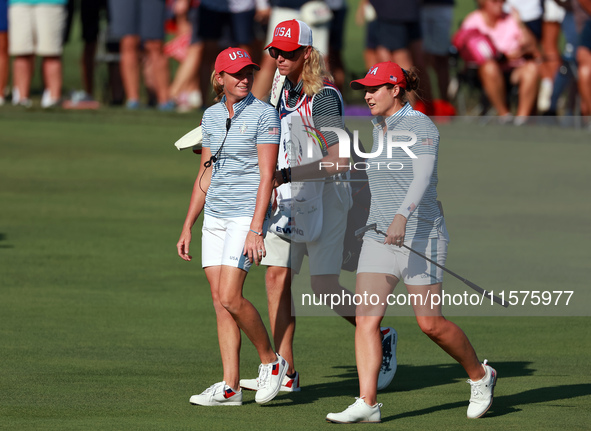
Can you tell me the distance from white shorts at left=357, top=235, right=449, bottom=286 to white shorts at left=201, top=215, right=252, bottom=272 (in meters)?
0.68

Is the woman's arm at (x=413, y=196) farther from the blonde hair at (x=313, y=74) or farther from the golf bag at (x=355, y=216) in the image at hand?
the blonde hair at (x=313, y=74)

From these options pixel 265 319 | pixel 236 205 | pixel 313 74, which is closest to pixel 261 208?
pixel 236 205

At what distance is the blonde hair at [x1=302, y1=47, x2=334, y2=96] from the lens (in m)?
7.61

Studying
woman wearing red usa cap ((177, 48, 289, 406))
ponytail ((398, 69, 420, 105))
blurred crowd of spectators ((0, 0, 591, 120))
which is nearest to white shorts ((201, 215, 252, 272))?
woman wearing red usa cap ((177, 48, 289, 406))

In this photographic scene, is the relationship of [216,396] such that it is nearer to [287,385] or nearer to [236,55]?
[287,385]

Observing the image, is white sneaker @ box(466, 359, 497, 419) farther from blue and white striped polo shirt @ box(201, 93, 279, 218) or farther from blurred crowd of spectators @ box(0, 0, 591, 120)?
blurred crowd of spectators @ box(0, 0, 591, 120)

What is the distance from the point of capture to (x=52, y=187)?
15461mm

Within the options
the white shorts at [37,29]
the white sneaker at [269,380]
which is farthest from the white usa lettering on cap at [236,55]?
the white shorts at [37,29]

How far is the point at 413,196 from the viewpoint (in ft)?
22.5

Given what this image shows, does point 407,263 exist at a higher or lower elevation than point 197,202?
lower

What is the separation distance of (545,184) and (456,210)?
2118 millimetres

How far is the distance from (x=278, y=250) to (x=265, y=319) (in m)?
2.23

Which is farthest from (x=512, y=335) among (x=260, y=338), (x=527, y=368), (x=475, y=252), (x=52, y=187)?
(x=52, y=187)

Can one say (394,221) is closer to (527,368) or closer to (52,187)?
(527,368)
